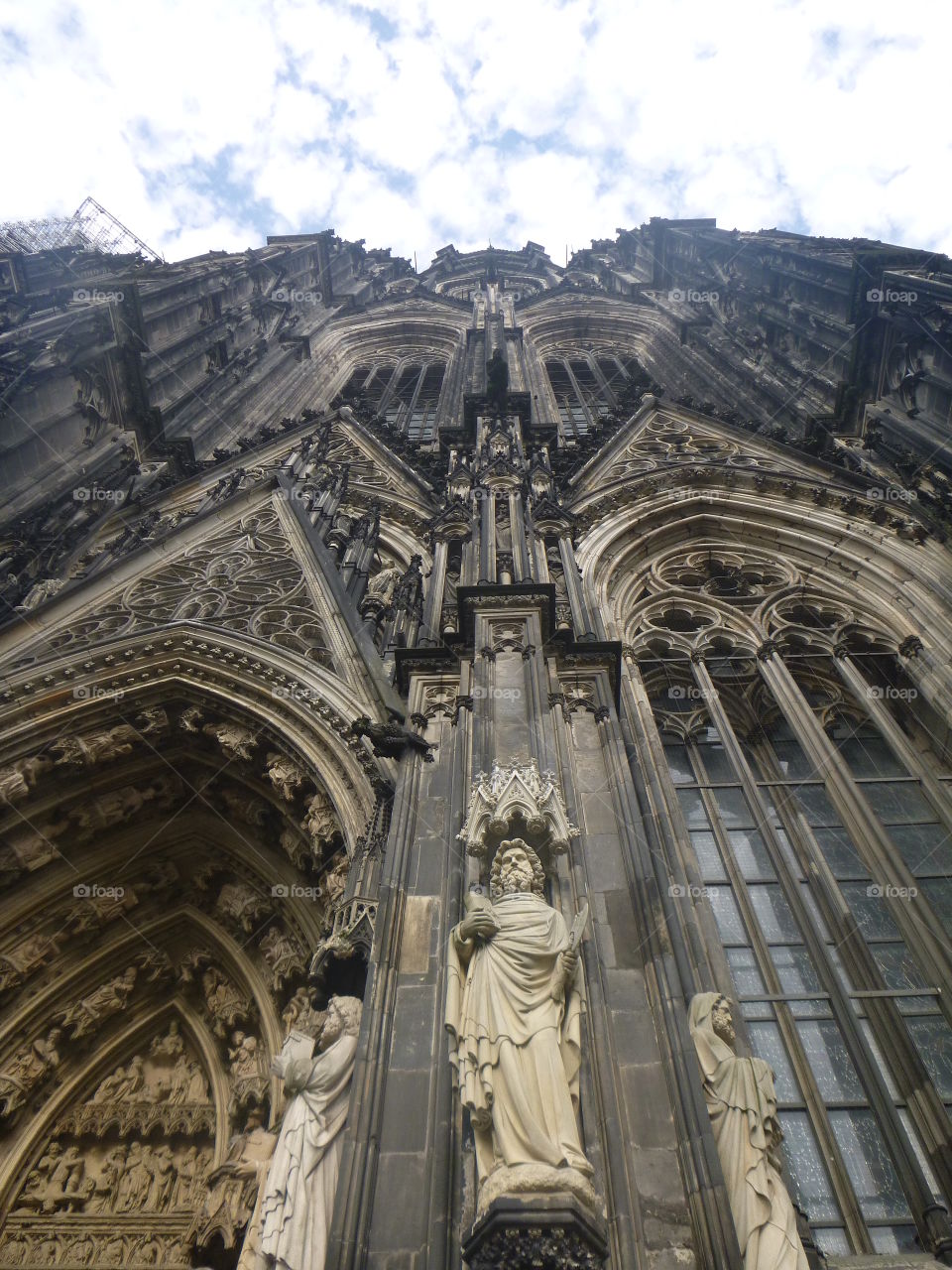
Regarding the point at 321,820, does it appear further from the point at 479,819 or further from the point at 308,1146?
the point at 308,1146

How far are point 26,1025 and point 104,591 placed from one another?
4.52 m

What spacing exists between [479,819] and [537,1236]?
7.03 feet

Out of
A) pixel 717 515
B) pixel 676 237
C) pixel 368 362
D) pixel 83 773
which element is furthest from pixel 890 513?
pixel 676 237

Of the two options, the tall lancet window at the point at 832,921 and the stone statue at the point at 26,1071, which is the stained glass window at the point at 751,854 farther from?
the stone statue at the point at 26,1071

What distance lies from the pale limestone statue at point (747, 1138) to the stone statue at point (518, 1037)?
0.68 metres

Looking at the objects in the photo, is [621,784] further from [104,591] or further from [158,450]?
[158,450]

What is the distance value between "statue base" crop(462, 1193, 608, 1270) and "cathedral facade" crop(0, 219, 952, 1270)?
2 centimetres

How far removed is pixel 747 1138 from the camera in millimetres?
3869

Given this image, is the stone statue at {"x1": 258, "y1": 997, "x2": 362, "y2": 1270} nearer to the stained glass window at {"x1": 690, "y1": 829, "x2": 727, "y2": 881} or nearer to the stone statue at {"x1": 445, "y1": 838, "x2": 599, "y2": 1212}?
the stone statue at {"x1": 445, "y1": 838, "x2": 599, "y2": 1212}

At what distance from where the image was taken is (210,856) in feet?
30.0

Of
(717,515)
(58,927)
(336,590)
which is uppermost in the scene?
(717,515)

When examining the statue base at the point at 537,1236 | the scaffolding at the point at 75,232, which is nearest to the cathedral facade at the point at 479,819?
the statue base at the point at 537,1236

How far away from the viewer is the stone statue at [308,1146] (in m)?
3.89

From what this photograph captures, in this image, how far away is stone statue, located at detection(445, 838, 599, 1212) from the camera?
3.32 metres
